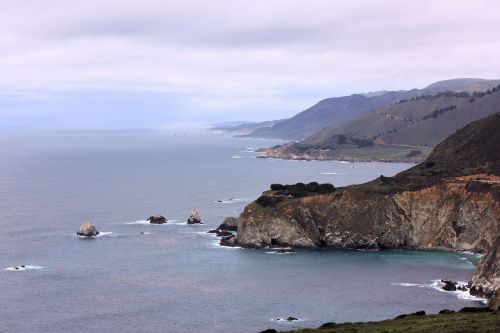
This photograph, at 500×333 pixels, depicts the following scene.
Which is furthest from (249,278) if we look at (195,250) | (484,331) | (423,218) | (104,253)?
(484,331)

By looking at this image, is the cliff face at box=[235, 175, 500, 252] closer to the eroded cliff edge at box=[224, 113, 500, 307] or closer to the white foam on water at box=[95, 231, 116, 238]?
the eroded cliff edge at box=[224, 113, 500, 307]

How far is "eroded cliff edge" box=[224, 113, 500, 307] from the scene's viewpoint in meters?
128

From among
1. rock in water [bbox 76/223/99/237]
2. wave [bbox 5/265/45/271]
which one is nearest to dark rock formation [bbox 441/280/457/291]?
wave [bbox 5/265/45/271]

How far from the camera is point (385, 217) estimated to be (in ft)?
435

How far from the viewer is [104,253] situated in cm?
12256

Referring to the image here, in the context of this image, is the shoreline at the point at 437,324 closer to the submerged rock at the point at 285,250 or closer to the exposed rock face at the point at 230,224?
the submerged rock at the point at 285,250

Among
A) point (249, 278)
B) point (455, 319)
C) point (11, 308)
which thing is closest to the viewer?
point (455, 319)

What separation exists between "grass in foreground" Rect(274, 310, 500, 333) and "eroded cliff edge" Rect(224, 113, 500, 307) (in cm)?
5193

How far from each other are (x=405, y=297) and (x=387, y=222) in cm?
3859

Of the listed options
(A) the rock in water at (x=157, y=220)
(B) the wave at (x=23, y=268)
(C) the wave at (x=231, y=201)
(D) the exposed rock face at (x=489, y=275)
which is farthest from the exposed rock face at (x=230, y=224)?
(D) the exposed rock face at (x=489, y=275)

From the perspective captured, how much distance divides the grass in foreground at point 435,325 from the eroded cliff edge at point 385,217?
2045 inches

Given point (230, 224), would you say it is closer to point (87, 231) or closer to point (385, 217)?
point (87, 231)

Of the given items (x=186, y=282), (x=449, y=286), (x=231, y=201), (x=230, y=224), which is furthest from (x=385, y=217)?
(x=231, y=201)

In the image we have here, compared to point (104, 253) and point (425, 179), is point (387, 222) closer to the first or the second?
point (425, 179)
